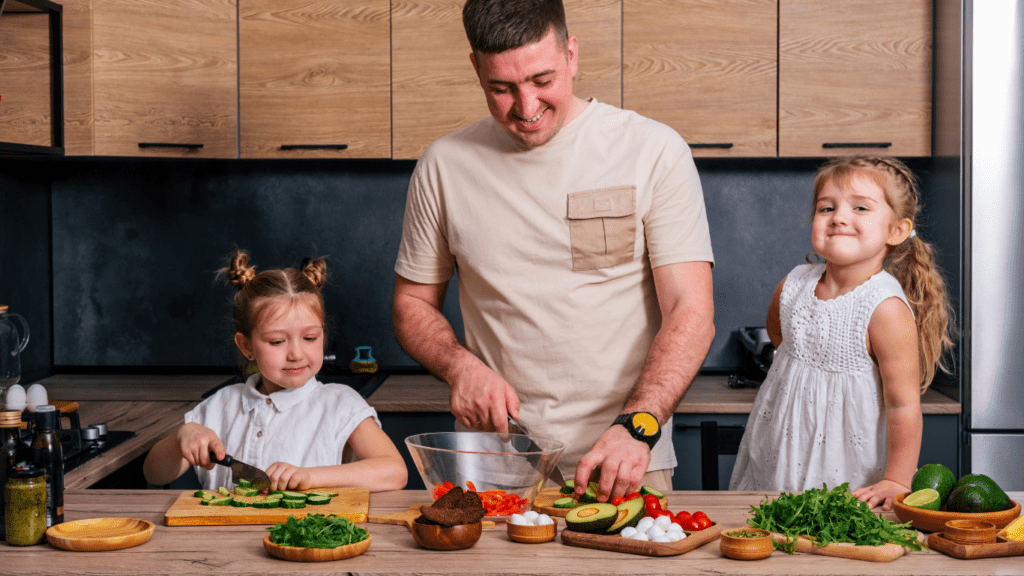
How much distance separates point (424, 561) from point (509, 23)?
2.72 feet

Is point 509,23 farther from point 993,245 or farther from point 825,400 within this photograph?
point 993,245

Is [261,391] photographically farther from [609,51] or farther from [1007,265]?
[1007,265]

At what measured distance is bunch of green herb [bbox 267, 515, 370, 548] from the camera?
1.02 meters

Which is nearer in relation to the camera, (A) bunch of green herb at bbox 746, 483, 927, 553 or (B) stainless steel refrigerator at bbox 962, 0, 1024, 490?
(A) bunch of green herb at bbox 746, 483, 927, 553

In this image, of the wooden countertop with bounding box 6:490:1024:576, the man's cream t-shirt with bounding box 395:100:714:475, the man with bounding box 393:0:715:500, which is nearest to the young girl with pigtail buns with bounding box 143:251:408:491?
the man with bounding box 393:0:715:500

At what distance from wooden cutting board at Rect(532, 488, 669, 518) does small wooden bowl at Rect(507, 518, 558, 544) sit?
92 millimetres

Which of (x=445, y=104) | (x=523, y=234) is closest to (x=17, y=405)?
(x=523, y=234)

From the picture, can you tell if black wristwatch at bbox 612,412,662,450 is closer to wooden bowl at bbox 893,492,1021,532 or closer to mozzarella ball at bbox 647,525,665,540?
mozzarella ball at bbox 647,525,665,540

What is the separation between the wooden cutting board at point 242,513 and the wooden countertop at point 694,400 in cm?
109

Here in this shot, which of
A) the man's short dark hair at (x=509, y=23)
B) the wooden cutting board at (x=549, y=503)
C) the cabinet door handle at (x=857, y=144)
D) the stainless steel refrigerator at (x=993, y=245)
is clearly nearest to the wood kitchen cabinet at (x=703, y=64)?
the cabinet door handle at (x=857, y=144)

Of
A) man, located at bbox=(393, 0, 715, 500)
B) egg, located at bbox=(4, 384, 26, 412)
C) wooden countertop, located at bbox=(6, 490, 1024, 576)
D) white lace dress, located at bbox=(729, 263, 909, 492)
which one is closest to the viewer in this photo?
wooden countertop, located at bbox=(6, 490, 1024, 576)

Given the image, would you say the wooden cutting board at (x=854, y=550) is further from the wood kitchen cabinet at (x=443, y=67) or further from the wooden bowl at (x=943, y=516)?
the wood kitchen cabinet at (x=443, y=67)

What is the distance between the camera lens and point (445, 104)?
2588 mm

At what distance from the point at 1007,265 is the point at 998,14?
2.18ft
